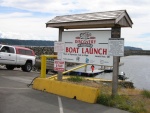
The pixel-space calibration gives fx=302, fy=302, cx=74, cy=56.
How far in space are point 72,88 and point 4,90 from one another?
9.36 ft

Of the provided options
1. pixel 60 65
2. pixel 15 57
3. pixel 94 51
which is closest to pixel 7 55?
pixel 15 57

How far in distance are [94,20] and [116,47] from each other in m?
1.28

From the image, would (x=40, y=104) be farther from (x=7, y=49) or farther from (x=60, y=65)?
(x=7, y=49)

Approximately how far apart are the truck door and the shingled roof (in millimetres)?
→ 9571

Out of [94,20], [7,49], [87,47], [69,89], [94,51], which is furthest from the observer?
[7,49]

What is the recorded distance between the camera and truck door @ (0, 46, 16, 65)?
2111 cm

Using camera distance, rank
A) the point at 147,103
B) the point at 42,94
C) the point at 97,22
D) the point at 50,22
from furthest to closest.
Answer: the point at 50,22 < the point at 42,94 < the point at 97,22 < the point at 147,103

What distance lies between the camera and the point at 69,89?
1082cm

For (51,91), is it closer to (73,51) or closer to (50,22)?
(73,51)

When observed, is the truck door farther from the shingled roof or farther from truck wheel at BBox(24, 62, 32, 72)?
the shingled roof

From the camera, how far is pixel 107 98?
32.7 ft

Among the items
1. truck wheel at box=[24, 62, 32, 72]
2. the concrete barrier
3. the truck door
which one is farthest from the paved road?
truck wheel at box=[24, 62, 32, 72]

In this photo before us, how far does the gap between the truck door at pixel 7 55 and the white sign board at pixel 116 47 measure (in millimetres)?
12355

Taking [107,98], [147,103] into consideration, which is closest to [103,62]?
[107,98]
